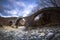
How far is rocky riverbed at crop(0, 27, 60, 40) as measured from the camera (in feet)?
4.69

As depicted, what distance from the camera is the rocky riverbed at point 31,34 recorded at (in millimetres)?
1429

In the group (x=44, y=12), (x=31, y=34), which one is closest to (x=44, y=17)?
(x=44, y=12)

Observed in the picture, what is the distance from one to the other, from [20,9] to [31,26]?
0.72 ft

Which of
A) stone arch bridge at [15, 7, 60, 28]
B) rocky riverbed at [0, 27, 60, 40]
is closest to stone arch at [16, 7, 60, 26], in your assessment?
stone arch bridge at [15, 7, 60, 28]

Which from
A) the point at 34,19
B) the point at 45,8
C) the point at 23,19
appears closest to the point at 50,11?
the point at 45,8

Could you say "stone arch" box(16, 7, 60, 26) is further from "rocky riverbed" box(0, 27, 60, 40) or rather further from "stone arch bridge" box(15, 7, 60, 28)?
"rocky riverbed" box(0, 27, 60, 40)

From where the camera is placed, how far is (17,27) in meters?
1.71

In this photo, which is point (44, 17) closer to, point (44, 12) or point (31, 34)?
point (44, 12)

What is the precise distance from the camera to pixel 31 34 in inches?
59.5

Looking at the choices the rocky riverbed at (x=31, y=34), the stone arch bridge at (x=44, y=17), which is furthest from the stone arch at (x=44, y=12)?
the rocky riverbed at (x=31, y=34)

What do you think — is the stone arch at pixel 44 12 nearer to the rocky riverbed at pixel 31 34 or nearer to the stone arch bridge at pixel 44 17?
the stone arch bridge at pixel 44 17

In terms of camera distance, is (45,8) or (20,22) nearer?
(45,8)

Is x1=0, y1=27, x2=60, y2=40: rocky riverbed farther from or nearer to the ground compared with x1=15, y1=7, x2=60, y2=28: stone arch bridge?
nearer to the ground

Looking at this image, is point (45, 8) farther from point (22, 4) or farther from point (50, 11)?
point (22, 4)
